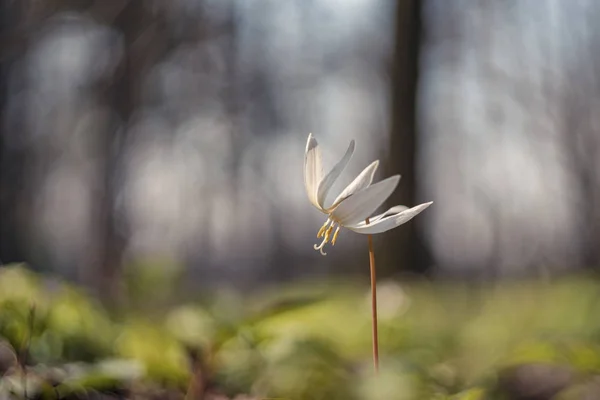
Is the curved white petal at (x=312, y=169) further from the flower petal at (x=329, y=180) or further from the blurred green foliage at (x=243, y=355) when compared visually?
the blurred green foliage at (x=243, y=355)

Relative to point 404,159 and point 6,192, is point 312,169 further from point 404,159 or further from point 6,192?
point 6,192

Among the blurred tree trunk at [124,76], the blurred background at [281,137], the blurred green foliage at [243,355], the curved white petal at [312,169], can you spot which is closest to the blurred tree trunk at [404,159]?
the blurred background at [281,137]

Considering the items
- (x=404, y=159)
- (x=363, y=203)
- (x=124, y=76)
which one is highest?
(x=124, y=76)

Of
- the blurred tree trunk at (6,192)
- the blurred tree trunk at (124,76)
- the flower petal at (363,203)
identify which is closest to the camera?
the flower petal at (363,203)

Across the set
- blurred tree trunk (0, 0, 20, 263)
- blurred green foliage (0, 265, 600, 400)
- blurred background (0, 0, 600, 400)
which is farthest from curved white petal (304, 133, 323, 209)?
blurred tree trunk (0, 0, 20, 263)

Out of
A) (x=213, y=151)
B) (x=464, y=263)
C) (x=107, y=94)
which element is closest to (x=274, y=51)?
(x=213, y=151)

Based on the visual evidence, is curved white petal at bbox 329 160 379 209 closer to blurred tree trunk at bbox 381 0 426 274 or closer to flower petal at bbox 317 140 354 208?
flower petal at bbox 317 140 354 208

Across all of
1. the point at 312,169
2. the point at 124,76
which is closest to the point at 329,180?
the point at 312,169
